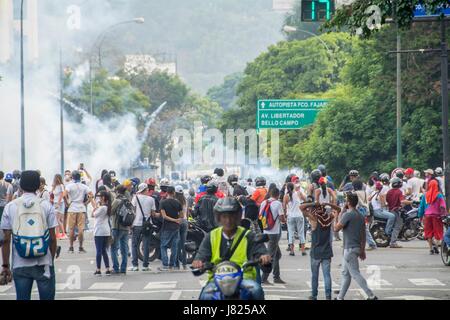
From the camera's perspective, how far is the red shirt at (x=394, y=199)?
96.1 ft

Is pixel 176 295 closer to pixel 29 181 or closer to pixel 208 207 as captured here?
pixel 208 207

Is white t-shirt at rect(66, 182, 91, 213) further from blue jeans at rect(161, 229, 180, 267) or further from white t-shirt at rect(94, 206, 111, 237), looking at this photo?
white t-shirt at rect(94, 206, 111, 237)

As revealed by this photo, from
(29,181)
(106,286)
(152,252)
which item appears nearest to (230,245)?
(29,181)

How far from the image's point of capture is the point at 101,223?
22.6 meters

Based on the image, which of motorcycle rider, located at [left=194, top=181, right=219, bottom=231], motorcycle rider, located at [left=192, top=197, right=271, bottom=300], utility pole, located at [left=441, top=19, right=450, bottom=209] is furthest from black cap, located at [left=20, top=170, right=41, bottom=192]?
utility pole, located at [left=441, top=19, right=450, bottom=209]

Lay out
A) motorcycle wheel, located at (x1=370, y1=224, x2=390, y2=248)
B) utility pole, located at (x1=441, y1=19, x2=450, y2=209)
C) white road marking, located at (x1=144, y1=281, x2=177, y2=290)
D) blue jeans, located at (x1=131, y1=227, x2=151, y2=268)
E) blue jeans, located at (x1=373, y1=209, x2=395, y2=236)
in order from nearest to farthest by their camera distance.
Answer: white road marking, located at (x1=144, y1=281, x2=177, y2=290)
blue jeans, located at (x1=131, y1=227, x2=151, y2=268)
utility pole, located at (x1=441, y1=19, x2=450, y2=209)
blue jeans, located at (x1=373, y1=209, x2=395, y2=236)
motorcycle wheel, located at (x1=370, y1=224, x2=390, y2=248)

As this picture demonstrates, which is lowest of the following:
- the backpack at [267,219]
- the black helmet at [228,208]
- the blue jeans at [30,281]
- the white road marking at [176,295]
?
the white road marking at [176,295]

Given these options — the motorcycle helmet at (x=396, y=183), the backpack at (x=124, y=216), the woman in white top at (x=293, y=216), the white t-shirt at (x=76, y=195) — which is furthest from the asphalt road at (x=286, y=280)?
the motorcycle helmet at (x=396, y=183)

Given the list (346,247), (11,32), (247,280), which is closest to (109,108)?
(11,32)

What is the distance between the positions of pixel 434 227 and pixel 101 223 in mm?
7672

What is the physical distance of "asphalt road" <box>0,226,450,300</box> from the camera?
18.9 m

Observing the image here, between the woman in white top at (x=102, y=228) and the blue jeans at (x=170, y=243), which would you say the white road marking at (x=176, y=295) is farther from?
the blue jeans at (x=170, y=243)

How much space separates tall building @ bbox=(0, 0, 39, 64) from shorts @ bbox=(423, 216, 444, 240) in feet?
182

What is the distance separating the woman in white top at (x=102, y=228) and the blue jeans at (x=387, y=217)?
858cm
